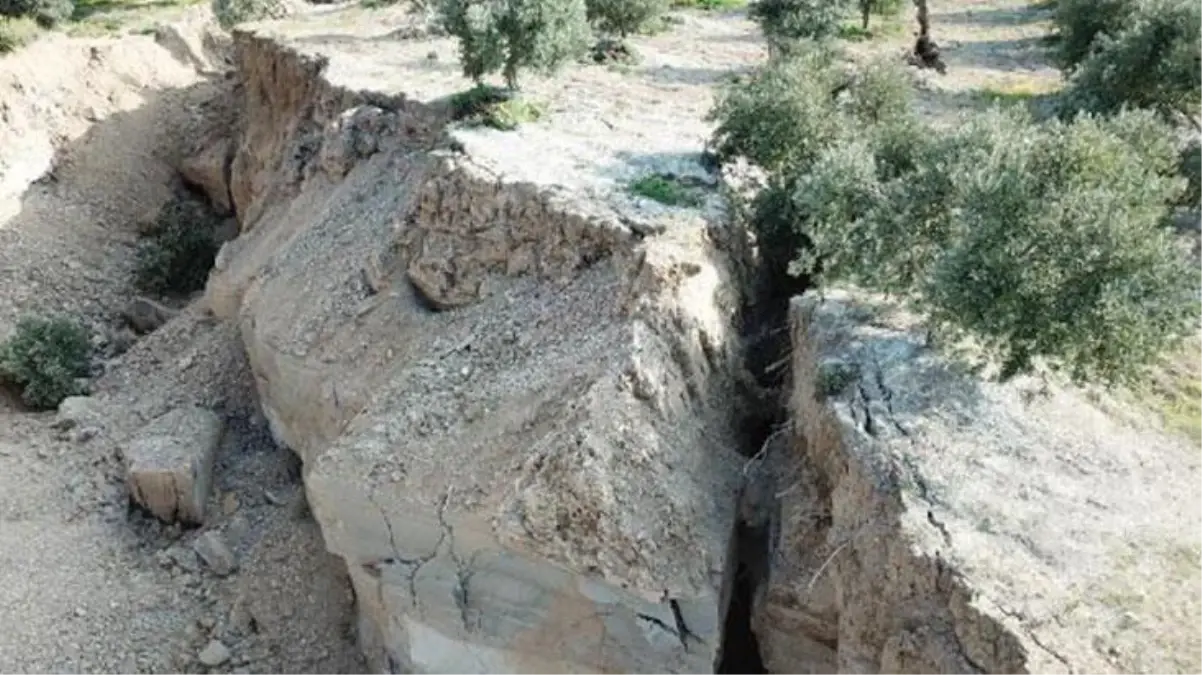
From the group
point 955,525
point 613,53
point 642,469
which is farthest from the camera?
point 613,53

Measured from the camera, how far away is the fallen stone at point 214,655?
18.7 m

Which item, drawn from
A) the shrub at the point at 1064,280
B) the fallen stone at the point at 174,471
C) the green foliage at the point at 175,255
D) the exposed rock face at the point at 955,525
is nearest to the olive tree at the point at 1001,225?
the shrub at the point at 1064,280

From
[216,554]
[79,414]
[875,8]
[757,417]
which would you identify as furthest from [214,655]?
[875,8]

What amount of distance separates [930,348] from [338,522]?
8.35m

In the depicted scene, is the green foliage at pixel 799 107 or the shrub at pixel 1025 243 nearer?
the shrub at pixel 1025 243

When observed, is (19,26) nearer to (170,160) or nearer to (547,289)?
(170,160)

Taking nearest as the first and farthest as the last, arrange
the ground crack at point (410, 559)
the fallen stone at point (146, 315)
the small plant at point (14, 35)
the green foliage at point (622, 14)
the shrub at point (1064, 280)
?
1. the shrub at point (1064, 280)
2. the ground crack at point (410, 559)
3. the fallen stone at point (146, 315)
4. the green foliage at point (622, 14)
5. the small plant at point (14, 35)

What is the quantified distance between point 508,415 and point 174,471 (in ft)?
27.1

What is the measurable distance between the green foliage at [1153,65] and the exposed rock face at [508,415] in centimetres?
945

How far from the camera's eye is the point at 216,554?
20484mm

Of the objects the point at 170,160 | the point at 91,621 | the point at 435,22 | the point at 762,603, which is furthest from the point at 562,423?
the point at 170,160

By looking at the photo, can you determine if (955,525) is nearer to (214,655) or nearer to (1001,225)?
(1001,225)

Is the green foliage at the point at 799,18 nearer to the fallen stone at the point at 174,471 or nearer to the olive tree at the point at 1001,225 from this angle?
the olive tree at the point at 1001,225

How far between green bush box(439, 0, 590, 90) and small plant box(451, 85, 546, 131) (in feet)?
1.69
